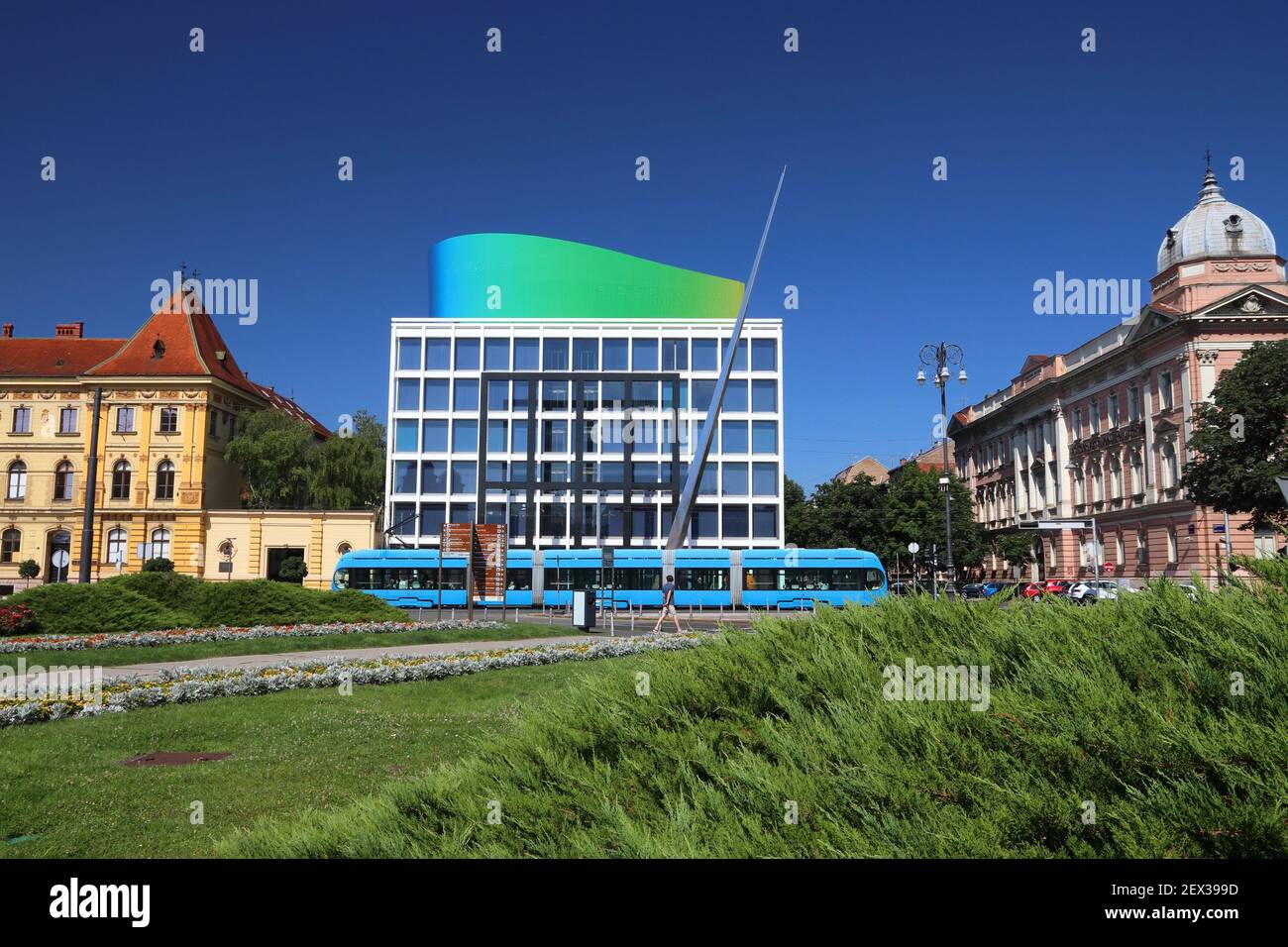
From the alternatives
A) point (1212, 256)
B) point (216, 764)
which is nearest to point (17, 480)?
point (216, 764)

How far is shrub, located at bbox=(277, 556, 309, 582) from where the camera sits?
5719 centimetres

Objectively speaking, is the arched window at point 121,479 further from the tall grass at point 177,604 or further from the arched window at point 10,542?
the tall grass at point 177,604

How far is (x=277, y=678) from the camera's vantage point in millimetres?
14242

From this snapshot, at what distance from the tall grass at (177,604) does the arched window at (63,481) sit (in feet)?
155

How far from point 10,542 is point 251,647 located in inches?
2211

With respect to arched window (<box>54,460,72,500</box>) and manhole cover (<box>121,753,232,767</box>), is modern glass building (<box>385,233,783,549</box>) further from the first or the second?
manhole cover (<box>121,753,232,767</box>)

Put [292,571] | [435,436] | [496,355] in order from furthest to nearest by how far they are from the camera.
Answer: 1. [496,355]
2. [435,436]
3. [292,571]

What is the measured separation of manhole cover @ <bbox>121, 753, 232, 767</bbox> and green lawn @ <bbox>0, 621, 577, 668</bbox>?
7910 mm

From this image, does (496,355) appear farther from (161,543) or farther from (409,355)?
(161,543)

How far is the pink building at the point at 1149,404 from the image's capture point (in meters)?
50.9

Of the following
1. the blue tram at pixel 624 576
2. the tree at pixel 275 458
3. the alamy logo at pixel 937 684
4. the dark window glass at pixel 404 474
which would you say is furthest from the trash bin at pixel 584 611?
the tree at pixel 275 458
